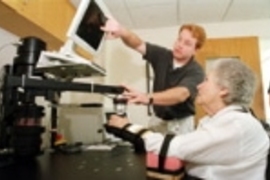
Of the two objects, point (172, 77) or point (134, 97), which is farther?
point (172, 77)

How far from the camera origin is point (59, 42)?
2.57 meters

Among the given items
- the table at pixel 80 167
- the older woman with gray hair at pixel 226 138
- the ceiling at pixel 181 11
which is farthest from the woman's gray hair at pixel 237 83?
the ceiling at pixel 181 11

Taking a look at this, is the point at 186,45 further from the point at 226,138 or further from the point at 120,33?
the point at 226,138

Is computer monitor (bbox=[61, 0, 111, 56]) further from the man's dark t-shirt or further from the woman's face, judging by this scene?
the woman's face

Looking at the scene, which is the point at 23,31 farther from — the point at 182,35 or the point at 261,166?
the point at 261,166

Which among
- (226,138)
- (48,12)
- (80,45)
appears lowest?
(226,138)

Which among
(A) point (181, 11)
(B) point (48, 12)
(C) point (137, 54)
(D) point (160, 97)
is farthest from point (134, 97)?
(C) point (137, 54)

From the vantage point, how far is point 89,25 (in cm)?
166

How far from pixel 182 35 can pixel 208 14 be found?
139cm

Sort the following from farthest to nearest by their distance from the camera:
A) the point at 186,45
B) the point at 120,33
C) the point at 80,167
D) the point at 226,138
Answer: the point at 186,45 < the point at 120,33 < the point at 80,167 < the point at 226,138

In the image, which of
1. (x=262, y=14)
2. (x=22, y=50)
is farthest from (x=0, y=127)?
(x=262, y=14)

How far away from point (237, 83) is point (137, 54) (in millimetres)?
2712

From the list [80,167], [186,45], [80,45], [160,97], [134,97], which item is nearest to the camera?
[80,167]

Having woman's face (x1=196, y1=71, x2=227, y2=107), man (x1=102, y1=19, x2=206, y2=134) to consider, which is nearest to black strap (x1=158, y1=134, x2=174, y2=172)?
woman's face (x1=196, y1=71, x2=227, y2=107)
